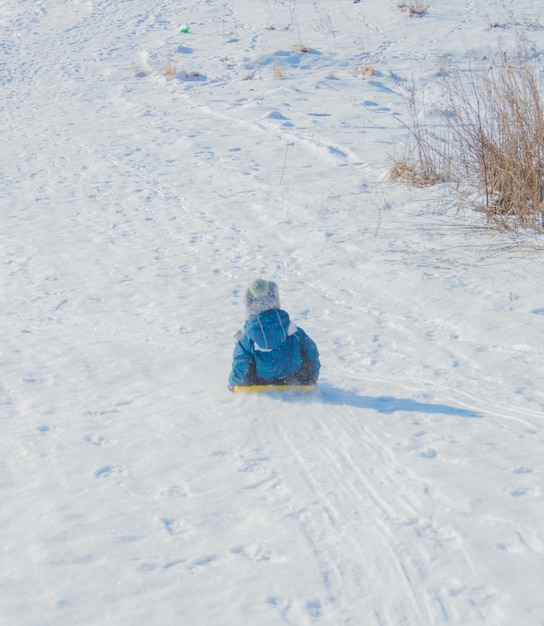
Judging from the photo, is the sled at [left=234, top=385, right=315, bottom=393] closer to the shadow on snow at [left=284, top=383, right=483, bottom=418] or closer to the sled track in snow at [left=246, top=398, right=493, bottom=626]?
the shadow on snow at [left=284, top=383, right=483, bottom=418]

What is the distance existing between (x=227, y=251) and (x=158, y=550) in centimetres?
382

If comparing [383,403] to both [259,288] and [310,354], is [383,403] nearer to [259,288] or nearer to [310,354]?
[310,354]

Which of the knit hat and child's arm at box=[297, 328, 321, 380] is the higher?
the knit hat

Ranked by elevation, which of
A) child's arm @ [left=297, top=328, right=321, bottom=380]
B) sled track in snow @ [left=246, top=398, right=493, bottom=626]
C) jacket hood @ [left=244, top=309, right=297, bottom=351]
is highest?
jacket hood @ [left=244, top=309, right=297, bottom=351]

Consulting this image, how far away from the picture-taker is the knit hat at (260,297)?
4.00 meters

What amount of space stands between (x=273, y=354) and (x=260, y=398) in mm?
247

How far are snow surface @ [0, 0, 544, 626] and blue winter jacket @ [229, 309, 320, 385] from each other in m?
0.13

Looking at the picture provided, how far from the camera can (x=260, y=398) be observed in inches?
162

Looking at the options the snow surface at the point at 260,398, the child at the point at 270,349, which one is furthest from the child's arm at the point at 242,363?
the snow surface at the point at 260,398

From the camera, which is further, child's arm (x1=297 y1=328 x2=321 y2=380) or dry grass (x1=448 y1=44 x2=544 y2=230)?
dry grass (x1=448 y1=44 x2=544 y2=230)

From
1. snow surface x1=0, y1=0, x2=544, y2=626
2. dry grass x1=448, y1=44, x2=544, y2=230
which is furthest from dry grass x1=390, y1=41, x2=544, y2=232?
snow surface x1=0, y1=0, x2=544, y2=626

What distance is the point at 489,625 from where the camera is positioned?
2455 millimetres

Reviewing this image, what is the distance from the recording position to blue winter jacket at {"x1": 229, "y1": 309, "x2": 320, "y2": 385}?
4051mm

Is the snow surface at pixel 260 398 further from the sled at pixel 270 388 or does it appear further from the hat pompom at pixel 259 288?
the hat pompom at pixel 259 288
